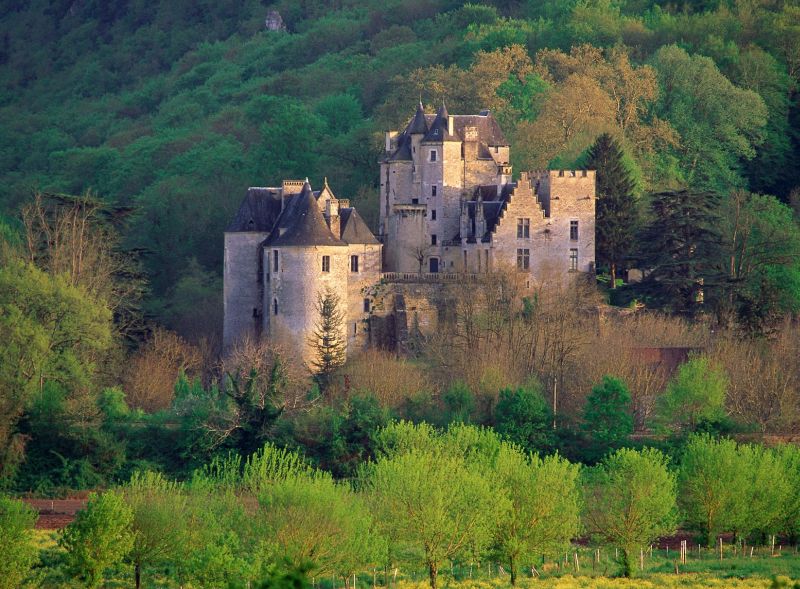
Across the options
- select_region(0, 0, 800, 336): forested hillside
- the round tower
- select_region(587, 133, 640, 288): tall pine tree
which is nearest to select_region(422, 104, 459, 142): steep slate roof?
select_region(587, 133, 640, 288): tall pine tree

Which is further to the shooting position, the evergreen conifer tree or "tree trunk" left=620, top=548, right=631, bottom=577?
the evergreen conifer tree

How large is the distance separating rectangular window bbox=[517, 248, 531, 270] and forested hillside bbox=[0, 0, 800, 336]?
27.2 ft

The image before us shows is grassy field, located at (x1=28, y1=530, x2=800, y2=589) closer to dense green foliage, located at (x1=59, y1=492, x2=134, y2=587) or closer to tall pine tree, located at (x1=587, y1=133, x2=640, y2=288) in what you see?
dense green foliage, located at (x1=59, y1=492, x2=134, y2=587)

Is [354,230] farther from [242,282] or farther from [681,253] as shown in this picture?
[681,253]

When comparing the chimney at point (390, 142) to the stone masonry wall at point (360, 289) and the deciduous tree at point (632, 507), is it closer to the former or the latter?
the stone masonry wall at point (360, 289)

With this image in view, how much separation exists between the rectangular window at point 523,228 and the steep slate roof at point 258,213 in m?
8.59

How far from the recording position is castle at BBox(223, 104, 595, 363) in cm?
7481

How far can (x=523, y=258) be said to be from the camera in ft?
256

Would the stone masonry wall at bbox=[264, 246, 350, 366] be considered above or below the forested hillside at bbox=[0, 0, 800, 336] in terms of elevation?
below

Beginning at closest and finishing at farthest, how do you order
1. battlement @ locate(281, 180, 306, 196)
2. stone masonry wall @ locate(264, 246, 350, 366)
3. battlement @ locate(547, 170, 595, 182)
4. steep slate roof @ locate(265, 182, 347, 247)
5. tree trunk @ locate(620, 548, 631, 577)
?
1. tree trunk @ locate(620, 548, 631, 577)
2. stone masonry wall @ locate(264, 246, 350, 366)
3. steep slate roof @ locate(265, 182, 347, 247)
4. battlement @ locate(547, 170, 595, 182)
5. battlement @ locate(281, 180, 306, 196)

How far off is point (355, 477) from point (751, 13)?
173 feet

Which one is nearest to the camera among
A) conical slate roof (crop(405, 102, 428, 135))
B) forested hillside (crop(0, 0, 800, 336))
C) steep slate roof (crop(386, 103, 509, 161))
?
steep slate roof (crop(386, 103, 509, 161))

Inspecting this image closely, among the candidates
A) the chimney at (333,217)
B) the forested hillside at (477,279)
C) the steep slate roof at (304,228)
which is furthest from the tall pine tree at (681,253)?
the steep slate roof at (304,228)

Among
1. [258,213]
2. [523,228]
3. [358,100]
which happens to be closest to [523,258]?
[523,228]
